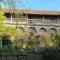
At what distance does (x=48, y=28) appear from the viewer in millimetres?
46031

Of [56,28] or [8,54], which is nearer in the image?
[8,54]

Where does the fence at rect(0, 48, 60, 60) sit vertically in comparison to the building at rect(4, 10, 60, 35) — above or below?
above

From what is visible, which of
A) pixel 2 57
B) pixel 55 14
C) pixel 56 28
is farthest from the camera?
pixel 55 14

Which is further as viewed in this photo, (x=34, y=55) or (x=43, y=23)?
(x=43, y=23)

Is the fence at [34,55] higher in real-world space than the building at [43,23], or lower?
higher

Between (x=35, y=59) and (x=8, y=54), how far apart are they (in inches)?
36.6

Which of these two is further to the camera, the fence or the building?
the building

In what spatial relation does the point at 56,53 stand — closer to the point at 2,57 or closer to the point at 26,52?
the point at 26,52

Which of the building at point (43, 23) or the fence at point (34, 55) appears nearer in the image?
the fence at point (34, 55)

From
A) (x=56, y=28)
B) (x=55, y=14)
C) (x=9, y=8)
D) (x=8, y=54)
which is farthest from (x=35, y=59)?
(x=55, y=14)

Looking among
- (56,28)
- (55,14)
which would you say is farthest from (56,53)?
(55,14)

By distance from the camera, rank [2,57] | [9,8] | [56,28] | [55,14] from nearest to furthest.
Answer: [2,57]
[9,8]
[56,28]
[55,14]

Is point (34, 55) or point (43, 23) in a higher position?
point (34, 55)

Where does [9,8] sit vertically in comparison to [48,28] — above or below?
above
